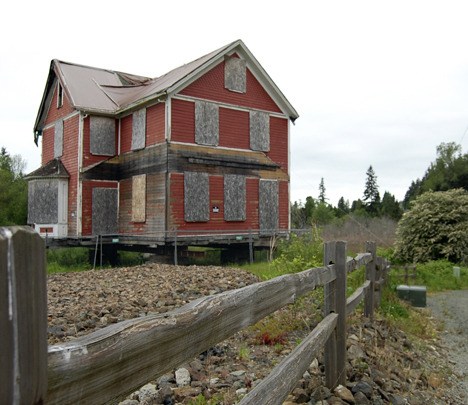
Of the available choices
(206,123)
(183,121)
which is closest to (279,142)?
(206,123)

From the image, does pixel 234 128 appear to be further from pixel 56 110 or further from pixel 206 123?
pixel 56 110

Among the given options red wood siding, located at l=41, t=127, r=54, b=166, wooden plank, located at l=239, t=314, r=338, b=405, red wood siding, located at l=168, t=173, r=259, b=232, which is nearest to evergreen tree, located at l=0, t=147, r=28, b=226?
red wood siding, located at l=41, t=127, r=54, b=166

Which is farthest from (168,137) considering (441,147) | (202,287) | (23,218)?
(441,147)

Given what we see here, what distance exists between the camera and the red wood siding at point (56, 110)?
20.3 m

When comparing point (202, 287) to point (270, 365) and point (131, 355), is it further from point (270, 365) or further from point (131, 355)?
point (131, 355)

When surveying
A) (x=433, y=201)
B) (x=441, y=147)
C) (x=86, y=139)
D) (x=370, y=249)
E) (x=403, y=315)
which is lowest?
(x=403, y=315)

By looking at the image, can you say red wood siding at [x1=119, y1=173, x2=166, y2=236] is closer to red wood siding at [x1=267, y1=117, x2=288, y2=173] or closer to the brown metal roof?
the brown metal roof

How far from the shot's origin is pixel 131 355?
4.69 feet

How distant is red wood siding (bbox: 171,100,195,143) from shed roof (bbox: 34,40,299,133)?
657 mm

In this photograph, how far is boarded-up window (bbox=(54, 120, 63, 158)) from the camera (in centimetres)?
2069

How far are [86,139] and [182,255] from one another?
631 cm

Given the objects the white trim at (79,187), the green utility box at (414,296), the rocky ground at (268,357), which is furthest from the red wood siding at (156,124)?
the green utility box at (414,296)

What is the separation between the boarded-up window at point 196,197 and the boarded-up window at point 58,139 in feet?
22.2

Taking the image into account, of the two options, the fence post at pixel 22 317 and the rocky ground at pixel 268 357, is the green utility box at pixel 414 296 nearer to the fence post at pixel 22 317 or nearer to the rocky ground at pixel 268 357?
the rocky ground at pixel 268 357
